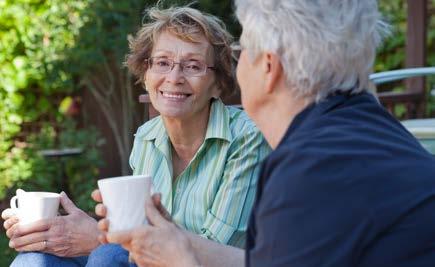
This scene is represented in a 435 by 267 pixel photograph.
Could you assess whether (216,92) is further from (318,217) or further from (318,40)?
(318,217)

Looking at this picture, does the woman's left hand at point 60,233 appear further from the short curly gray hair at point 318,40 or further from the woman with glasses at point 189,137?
the short curly gray hair at point 318,40

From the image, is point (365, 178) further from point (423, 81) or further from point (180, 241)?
point (423, 81)

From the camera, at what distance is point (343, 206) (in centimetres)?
142

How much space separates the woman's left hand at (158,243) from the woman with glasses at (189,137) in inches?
16.4

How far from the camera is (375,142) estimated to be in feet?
4.95

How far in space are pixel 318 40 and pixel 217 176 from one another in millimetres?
811

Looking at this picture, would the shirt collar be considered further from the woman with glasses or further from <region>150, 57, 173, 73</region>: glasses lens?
<region>150, 57, 173, 73</region>: glasses lens

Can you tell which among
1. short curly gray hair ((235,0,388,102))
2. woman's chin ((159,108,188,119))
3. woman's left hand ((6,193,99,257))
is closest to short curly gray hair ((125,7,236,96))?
woman's chin ((159,108,188,119))

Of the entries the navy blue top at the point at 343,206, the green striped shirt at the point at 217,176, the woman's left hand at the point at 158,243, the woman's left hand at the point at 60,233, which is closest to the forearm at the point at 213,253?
the woman's left hand at the point at 158,243

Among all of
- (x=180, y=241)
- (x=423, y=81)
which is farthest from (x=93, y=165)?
(x=180, y=241)

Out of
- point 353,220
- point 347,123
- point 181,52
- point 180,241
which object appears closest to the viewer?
point 353,220

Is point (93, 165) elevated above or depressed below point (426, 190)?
below

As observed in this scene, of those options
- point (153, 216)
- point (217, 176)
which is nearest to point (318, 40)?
point (153, 216)

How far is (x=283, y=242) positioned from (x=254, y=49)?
0.40 meters
